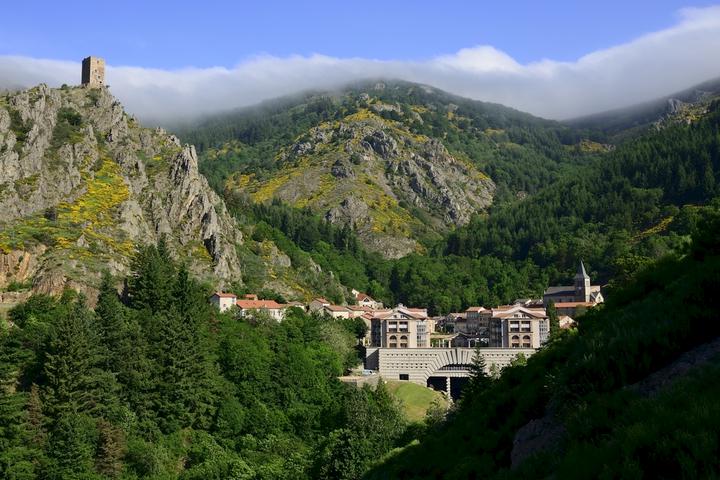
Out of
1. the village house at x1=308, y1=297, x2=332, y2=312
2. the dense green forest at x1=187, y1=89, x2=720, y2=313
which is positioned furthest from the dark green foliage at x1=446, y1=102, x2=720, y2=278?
the village house at x1=308, y1=297, x2=332, y2=312

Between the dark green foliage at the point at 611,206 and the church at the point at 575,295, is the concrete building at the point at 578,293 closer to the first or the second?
the church at the point at 575,295

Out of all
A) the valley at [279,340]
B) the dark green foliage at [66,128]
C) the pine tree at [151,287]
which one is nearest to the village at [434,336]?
the valley at [279,340]

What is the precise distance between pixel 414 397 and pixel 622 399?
73.7 meters

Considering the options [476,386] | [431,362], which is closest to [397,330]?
[431,362]

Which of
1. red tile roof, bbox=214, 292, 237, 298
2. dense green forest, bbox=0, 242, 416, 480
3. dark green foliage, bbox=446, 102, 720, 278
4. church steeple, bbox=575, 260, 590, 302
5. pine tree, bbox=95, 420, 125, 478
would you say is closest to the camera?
dense green forest, bbox=0, 242, 416, 480

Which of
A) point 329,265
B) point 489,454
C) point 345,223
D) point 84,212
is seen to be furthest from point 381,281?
point 489,454

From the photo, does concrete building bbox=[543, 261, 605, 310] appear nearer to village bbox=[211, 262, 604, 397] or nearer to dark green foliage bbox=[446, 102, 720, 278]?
village bbox=[211, 262, 604, 397]

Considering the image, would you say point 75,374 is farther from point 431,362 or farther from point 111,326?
point 431,362

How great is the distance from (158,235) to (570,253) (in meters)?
87.1

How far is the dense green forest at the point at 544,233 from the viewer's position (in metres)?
137

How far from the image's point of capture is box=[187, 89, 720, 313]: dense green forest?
13725cm

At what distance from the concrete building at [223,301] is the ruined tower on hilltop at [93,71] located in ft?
172

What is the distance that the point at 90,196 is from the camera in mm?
88625

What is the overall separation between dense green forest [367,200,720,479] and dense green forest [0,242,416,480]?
33.2 metres
